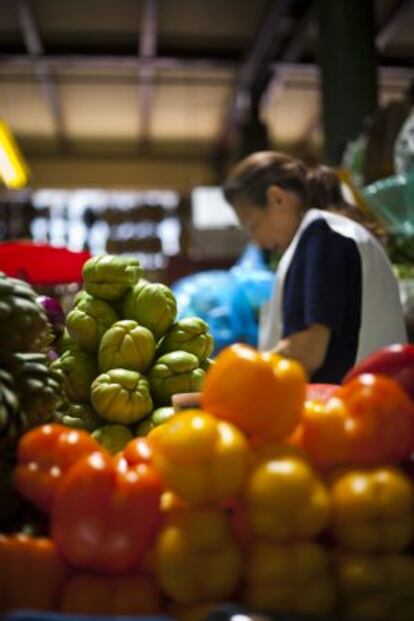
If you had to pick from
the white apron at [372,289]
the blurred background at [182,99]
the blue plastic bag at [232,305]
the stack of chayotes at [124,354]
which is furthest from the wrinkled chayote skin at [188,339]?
the blurred background at [182,99]

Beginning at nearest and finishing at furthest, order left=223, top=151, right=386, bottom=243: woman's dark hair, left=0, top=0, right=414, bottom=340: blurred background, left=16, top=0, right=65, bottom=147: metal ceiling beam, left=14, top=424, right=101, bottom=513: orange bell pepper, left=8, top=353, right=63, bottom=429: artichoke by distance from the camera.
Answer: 1. left=14, top=424, right=101, bottom=513: orange bell pepper
2. left=8, top=353, right=63, bottom=429: artichoke
3. left=223, top=151, right=386, bottom=243: woman's dark hair
4. left=0, top=0, right=414, bottom=340: blurred background
5. left=16, top=0, right=65, bottom=147: metal ceiling beam

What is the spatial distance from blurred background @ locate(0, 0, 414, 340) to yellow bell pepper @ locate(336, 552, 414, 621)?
8.81 ft

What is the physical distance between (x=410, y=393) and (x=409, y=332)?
7.06ft

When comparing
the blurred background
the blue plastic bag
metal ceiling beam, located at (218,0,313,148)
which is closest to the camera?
the blue plastic bag

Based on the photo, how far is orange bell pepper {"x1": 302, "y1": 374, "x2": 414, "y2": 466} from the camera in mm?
643

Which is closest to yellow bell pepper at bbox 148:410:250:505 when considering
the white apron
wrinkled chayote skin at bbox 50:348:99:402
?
wrinkled chayote skin at bbox 50:348:99:402

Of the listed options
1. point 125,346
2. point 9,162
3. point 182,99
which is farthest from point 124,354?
point 182,99

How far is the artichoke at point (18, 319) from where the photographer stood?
32.9 inches

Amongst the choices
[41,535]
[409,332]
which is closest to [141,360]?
[41,535]

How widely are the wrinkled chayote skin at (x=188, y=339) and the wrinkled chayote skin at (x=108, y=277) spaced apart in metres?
0.13

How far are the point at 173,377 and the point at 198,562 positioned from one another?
2.13ft

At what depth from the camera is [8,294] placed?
Answer: 0.87 meters

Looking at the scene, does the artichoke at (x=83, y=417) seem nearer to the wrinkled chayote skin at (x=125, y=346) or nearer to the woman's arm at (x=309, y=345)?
the wrinkled chayote skin at (x=125, y=346)

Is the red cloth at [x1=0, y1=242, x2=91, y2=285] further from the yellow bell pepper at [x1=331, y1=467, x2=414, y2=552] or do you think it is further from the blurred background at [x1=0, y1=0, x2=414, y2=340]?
the blurred background at [x1=0, y1=0, x2=414, y2=340]
